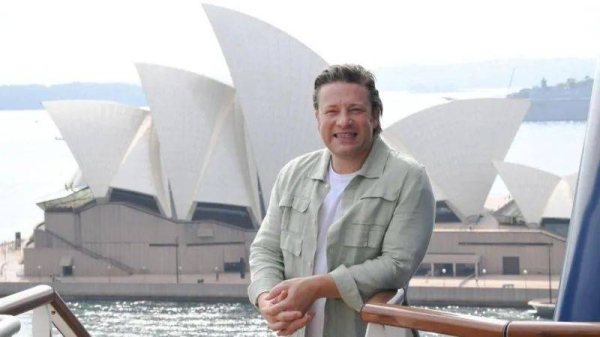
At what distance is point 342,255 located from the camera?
6.79ft

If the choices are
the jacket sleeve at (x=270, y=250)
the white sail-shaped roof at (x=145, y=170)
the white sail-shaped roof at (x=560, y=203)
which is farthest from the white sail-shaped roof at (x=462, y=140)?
the jacket sleeve at (x=270, y=250)

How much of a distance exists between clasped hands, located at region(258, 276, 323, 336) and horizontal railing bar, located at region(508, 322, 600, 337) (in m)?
0.53

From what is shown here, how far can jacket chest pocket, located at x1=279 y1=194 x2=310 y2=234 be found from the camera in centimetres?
212

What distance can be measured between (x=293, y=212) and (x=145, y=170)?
77.2 feet

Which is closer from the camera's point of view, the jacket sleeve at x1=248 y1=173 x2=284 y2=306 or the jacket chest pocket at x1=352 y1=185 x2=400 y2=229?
the jacket chest pocket at x1=352 y1=185 x2=400 y2=229

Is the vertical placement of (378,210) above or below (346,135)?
below

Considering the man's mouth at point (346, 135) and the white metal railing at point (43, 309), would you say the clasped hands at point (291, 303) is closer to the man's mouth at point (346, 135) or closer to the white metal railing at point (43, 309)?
the man's mouth at point (346, 135)

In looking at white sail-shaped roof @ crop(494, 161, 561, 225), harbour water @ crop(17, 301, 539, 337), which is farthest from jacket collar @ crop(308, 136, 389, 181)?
white sail-shaped roof @ crop(494, 161, 561, 225)

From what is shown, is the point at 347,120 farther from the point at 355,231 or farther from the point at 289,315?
the point at 289,315

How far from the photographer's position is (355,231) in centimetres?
205

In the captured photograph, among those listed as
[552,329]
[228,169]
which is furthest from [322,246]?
[228,169]

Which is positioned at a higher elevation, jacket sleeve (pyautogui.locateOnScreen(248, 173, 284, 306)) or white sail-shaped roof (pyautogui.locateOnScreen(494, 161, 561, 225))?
white sail-shaped roof (pyautogui.locateOnScreen(494, 161, 561, 225))

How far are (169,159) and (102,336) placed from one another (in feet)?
18.8

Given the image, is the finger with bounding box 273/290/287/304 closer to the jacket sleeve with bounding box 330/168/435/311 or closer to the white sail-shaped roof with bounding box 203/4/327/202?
the jacket sleeve with bounding box 330/168/435/311
